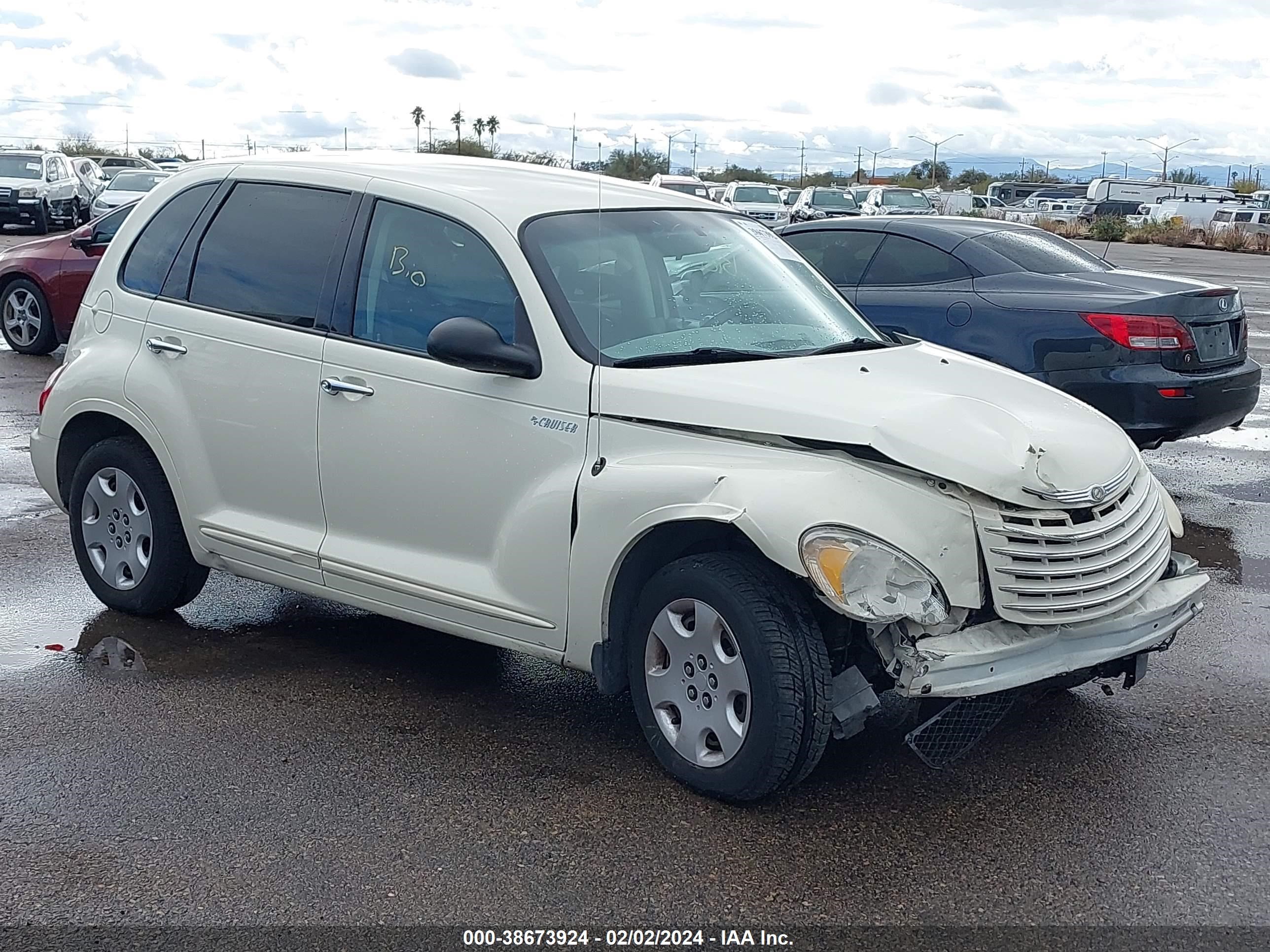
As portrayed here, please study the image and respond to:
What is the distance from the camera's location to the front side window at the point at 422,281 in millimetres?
4695

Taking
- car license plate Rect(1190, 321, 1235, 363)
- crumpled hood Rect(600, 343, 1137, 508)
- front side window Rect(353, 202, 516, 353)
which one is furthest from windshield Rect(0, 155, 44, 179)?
crumpled hood Rect(600, 343, 1137, 508)

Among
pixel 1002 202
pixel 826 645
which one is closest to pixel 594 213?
pixel 826 645

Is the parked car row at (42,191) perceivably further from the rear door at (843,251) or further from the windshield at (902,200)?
the rear door at (843,251)

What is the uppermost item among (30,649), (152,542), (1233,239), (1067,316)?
(1067,316)

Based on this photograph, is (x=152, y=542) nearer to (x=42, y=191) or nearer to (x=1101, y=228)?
(x=42, y=191)

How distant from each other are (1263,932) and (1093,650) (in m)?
0.92

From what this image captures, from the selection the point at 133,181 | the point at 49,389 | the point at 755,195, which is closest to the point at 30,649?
the point at 49,389

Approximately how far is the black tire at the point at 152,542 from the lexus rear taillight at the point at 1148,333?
5104mm

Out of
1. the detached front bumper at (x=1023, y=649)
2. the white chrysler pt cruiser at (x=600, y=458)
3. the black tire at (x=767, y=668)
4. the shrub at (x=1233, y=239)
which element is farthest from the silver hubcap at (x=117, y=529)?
the shrub at (x=1233, y=239)

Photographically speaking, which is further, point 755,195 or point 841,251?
point 755,195

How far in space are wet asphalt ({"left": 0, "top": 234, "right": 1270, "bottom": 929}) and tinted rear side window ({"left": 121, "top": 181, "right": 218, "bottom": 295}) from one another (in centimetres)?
144

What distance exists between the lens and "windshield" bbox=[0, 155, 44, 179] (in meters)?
31.4

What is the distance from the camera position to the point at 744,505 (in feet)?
13.0

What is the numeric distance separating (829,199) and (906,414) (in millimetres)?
34333
